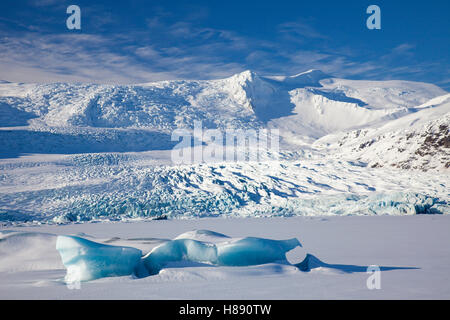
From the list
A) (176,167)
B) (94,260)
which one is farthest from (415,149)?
(94,260)

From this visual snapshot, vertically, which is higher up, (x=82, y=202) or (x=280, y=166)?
(x=280, y=166)

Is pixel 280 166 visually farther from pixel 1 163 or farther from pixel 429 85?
pixel 429 85

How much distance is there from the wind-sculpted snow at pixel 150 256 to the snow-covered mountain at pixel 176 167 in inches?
215

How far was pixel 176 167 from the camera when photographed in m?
12.1

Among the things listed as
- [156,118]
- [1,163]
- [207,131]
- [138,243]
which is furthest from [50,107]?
[138,243]

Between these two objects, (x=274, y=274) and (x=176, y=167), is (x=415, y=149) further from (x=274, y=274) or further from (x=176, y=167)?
(x=274, y=274)

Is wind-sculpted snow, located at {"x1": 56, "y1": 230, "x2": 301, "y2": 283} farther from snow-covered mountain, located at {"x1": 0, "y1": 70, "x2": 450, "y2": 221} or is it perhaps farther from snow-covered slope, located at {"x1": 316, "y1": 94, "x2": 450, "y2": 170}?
snow-covered slope, located at {"x1": 316, "y1": 94, "x2": 450, "y2": 170}

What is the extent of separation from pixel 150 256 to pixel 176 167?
9.11 m

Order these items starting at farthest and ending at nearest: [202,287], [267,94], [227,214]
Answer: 1. [267,94]
2. [227,214]
3. [202,287]

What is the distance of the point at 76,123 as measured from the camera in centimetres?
2578

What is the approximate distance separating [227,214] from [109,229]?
298cm

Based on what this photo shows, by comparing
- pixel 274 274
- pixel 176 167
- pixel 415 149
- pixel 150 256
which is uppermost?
pixel 415 149

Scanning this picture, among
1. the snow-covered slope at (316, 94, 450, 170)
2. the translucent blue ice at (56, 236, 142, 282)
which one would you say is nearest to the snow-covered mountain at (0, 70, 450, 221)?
the snow-covered slope at (316, 94, 450, 170)

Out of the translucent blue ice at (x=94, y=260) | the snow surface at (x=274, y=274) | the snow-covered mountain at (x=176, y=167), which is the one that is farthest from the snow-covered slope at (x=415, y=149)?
the translucent blue ice at (x=94, y=260)
